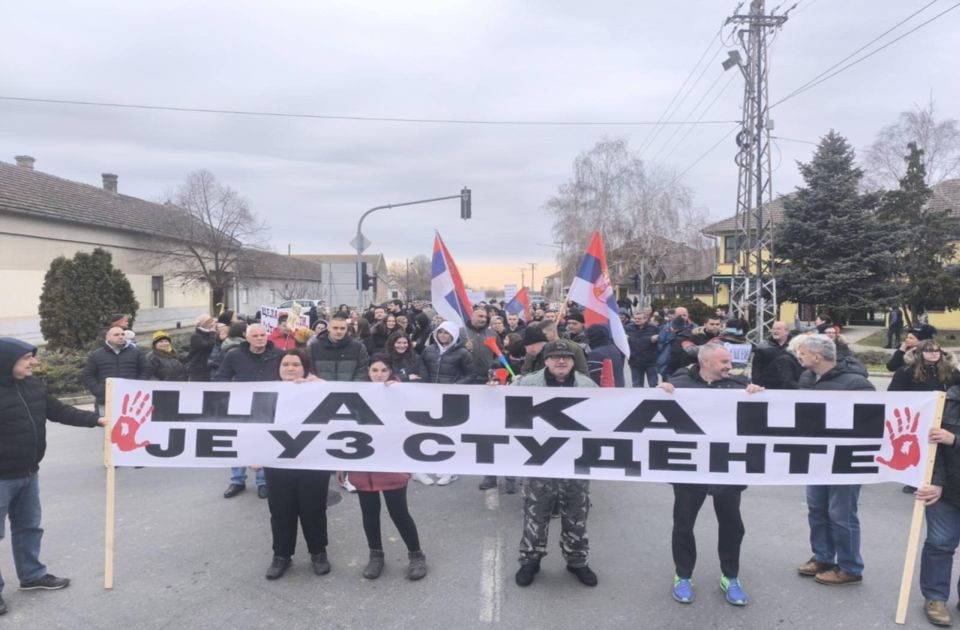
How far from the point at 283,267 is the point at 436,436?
53.6 meters

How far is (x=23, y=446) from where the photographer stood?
12.9 feet

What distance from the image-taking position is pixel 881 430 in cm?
398

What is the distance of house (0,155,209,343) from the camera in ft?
76.0

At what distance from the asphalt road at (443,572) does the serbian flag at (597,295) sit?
6.35 feet

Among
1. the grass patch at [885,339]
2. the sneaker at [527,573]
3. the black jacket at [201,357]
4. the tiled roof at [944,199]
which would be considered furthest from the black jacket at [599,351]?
the tiled roof at [944,199]

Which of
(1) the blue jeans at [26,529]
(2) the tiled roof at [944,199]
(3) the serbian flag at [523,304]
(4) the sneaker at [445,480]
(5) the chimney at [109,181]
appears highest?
(5) the chimney at [109,181]

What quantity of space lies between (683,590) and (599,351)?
3.24 metres

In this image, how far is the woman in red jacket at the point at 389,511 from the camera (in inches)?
167

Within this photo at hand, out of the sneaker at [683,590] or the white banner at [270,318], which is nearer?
the sneaker at [683,590]

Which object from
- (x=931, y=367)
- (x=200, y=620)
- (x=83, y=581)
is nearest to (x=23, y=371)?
→ (x=83, y=581)

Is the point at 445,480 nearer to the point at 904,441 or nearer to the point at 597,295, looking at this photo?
the point at 597,295

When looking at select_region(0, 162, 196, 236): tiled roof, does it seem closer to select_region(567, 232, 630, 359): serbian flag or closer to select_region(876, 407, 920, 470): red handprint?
select_region(567, 232, 630, 359): serbian flag

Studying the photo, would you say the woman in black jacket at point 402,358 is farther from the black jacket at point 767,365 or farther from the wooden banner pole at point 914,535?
the wooden banner pole at point 914,535

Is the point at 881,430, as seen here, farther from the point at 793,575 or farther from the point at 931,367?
the point at 931,367
